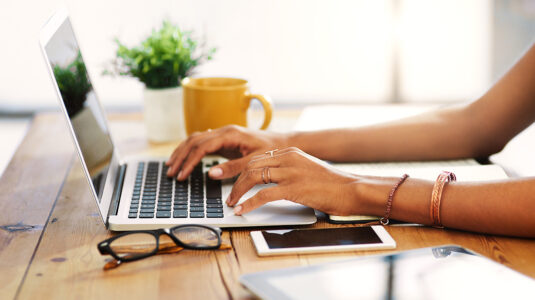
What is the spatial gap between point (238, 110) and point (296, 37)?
179 centimetres

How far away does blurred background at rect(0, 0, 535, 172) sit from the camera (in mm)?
2885

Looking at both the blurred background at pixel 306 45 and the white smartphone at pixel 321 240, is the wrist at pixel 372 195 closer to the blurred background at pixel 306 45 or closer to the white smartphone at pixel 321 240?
the white smartphone at pixel 321 240

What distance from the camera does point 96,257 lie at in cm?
83

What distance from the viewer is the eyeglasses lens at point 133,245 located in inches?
31.6

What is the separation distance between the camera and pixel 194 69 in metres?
1.45

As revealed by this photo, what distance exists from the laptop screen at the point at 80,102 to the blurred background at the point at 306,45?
1.75 metres

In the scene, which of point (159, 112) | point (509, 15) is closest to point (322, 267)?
point (159, 112)

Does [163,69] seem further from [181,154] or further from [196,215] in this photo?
[196,215]

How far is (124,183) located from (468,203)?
0.56 m

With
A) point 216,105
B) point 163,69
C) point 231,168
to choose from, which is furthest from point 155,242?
point 163,69

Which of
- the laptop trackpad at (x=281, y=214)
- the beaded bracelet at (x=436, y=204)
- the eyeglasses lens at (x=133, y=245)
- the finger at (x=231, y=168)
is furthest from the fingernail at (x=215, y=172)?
the beaded bracelet at (x=436, y=204)

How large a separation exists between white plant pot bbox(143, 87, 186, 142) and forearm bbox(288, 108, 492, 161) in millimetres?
316

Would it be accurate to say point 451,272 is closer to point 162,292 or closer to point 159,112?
point 162,292

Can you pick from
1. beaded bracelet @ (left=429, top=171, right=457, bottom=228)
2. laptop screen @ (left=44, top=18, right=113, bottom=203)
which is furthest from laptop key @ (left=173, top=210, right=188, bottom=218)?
beaded bracelet @ (left=429, top=171, right=457, bottom=228)
